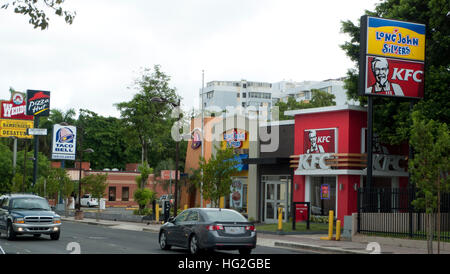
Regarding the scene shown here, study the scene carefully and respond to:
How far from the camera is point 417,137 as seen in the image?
63.8 ft

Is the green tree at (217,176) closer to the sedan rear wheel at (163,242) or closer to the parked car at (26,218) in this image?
the parked car at (26,218)

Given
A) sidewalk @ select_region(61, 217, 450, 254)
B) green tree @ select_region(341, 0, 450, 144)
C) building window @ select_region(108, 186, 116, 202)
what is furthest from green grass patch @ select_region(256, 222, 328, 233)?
building window @ select_region(108, 186, 116, 202)

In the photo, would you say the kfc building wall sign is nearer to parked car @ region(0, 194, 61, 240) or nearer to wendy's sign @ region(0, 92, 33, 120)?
parked car @ region(0, 194, 61, 240)

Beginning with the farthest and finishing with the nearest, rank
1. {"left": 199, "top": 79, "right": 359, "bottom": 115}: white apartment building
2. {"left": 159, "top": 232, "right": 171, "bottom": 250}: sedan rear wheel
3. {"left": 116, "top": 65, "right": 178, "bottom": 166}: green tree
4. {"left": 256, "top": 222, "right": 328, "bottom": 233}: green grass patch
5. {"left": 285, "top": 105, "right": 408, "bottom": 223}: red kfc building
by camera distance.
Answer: {"left": 199, "top": 79, "right": 359, "bottom": 115}: white apartment building, {"left": 116, "top": 65, "right": 178, "bottom": 166}: green tree, {"left": 285, "top": 105, "right": 408, "bottom": 223}: red kfc building, {"left": 256, "top": 222, "right": 328, "bottom": 233}: green grass patch, {"left": 159, "top": 232, "right": 171, "bottom": 250}: sedan rear wheel

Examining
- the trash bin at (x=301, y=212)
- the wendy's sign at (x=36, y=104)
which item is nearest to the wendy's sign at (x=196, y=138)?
the trash bin at (x=301, y=212)

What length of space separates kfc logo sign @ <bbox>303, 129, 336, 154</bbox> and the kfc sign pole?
6098 millimetres

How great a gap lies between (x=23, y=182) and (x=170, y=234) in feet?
150

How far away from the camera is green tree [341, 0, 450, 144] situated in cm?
3141

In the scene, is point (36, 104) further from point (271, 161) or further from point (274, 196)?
point (271, 161)

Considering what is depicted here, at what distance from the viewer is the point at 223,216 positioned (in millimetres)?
20375

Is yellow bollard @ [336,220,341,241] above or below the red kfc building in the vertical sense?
below

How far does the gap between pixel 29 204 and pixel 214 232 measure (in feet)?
32.9

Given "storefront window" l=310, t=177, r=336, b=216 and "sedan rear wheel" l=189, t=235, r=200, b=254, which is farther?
"storefront window" l=310, t=177, r=336, b=216
